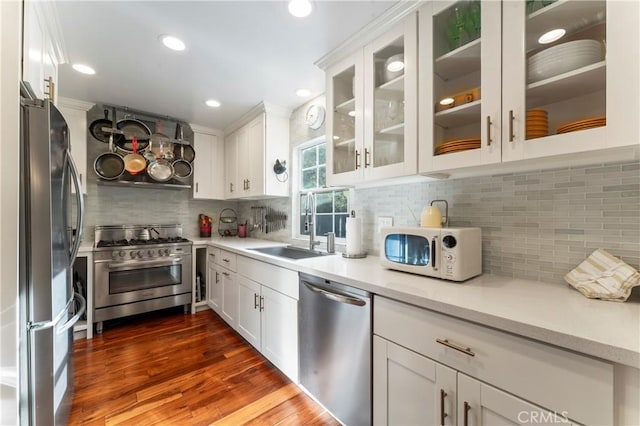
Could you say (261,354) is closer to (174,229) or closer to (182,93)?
(174,229)

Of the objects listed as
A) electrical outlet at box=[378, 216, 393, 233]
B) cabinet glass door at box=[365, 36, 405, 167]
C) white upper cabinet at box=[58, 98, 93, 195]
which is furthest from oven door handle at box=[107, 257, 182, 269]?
cabinet glass door at box=[365, 36, 405, 167]

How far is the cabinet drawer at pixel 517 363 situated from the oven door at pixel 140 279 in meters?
2.71

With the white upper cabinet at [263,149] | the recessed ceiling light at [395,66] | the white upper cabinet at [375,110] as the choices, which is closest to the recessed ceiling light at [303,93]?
the white upper cabinet at [263,149]

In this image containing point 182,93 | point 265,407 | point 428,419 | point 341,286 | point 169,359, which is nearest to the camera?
point 428,419

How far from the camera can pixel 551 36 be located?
3.46 ft

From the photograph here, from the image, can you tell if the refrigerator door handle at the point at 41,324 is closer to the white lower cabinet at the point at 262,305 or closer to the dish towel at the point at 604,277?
the white lower cabinet at the point at 262,305

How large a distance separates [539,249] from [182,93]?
3.04 m

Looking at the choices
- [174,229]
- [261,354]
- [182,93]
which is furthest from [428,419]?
[174,229]

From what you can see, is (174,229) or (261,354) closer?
(261,354)

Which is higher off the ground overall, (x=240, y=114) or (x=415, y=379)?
(x=240, y=114)

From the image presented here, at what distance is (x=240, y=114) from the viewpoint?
10.1 feet

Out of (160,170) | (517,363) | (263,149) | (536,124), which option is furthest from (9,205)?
(160,170)

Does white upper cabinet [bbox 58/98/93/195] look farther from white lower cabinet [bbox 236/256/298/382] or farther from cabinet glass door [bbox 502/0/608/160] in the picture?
cabinet glass door [bbox 502/0/608/160]

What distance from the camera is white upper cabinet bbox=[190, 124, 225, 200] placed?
346 cm
